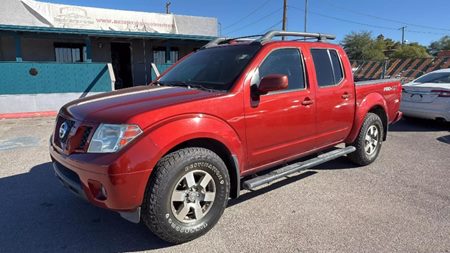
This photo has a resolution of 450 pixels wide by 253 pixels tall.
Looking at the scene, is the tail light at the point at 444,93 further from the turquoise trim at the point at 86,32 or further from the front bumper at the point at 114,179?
the turquoise trim at the point at 86,32

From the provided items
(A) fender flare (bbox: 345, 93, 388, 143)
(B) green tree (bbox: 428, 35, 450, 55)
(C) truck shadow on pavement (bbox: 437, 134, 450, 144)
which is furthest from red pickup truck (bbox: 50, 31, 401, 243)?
(B) green tree (bbox: 428, 35, 450, 55)

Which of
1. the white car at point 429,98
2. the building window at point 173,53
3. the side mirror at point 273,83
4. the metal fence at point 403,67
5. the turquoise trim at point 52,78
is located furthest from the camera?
the building window at point 173,53

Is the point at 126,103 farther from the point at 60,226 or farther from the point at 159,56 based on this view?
the point at 159,56

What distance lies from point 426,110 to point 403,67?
8843 mm

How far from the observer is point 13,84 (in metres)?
10.6

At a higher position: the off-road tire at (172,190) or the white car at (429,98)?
the white car at (429,98)

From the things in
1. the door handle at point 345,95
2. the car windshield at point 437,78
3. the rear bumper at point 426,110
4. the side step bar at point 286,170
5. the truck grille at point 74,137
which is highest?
the car windshield at point 437,78

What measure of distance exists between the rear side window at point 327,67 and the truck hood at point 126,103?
169 centimetres

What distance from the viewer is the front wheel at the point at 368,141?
4.89m

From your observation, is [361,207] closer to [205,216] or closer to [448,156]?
[205,216]

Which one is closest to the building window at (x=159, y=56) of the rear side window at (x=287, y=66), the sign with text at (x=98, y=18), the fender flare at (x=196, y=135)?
the sign with text at (x=98, y=18)

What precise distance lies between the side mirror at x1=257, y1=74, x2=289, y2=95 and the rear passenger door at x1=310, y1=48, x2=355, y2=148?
1.04 m

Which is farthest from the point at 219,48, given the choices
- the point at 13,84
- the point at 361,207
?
the point at 13,84

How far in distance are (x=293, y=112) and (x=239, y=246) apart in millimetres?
1658
